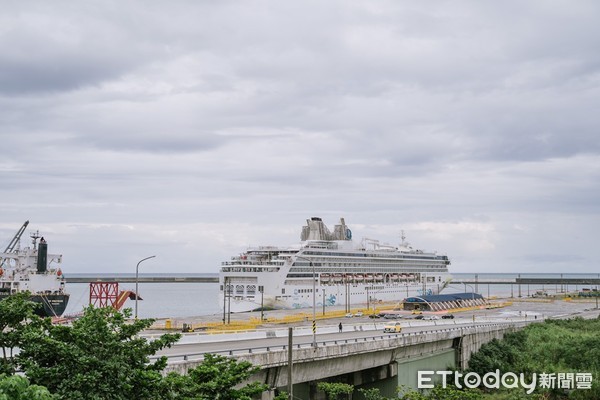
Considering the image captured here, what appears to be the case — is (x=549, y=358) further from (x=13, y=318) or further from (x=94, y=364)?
(x=13, y=318)

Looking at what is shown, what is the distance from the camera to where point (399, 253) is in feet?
479

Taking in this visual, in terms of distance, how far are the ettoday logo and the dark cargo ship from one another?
5760 cm

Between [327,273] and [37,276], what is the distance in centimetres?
5451

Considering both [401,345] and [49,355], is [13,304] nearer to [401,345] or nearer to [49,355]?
[49,355]

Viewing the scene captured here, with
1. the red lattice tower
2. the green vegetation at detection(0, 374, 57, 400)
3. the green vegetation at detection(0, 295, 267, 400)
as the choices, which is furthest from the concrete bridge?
the red lattice tower

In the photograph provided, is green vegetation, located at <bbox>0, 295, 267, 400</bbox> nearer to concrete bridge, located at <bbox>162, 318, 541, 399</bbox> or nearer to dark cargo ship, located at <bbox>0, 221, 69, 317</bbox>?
concrete bridge, located at <bbox>162, 318, 541, 399</bbox>

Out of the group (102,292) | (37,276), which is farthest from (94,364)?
(37,276)

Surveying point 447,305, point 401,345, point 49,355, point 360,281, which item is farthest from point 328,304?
point 49,355

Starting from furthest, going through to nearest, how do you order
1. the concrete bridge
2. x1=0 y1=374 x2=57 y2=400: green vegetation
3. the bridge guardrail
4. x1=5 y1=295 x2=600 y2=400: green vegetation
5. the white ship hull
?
the white ship hull < the concrete bridge < the bridge guardrail < x1=5 y1=295 x2=600 y2=400: green vegetation < x1=0 y1=374 x2=57 y2=400: green vegetation

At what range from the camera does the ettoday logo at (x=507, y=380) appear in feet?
142

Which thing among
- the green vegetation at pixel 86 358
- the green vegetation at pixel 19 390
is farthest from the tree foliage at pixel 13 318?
the green vegetation at pixel 19 390

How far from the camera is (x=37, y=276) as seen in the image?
8638 cm

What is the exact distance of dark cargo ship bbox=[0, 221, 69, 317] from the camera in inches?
3354

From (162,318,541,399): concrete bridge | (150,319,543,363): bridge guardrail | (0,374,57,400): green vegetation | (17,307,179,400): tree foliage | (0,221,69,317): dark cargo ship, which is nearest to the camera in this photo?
(0,374,57,400): green vegetation
